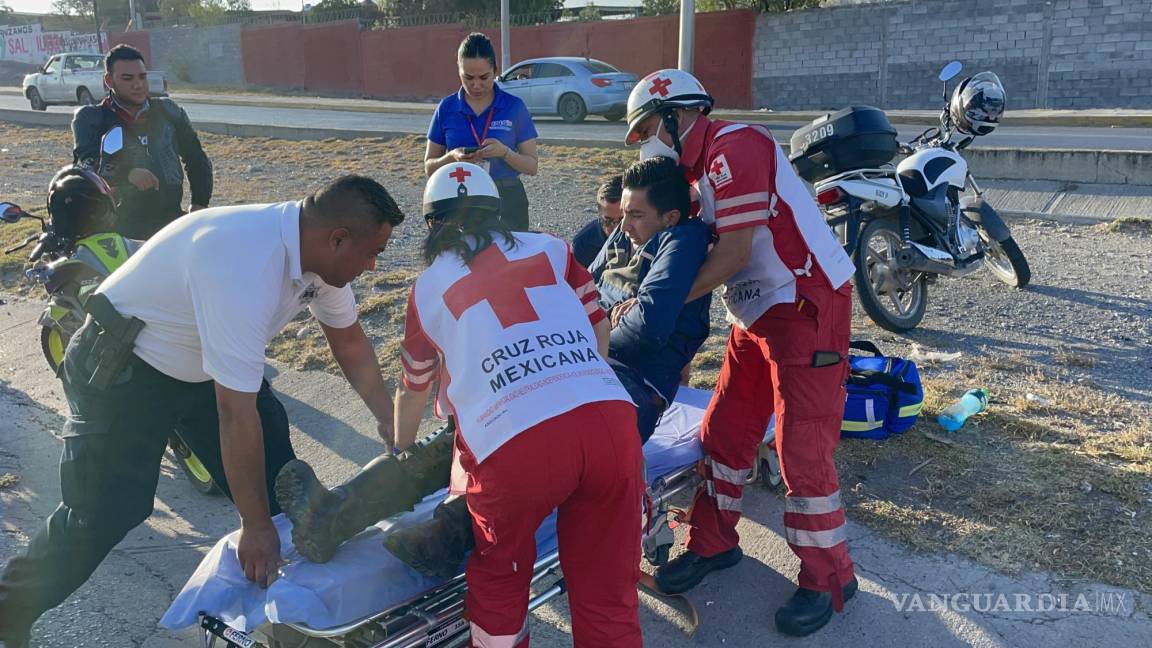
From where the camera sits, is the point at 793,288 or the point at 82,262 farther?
the point at 82,262

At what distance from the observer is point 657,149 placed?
3.42m

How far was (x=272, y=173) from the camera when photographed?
1273cm

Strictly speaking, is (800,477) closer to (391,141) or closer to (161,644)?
(161,644)

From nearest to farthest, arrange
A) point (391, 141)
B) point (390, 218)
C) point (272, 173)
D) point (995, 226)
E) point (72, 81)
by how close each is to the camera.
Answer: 1. point (390, 218)
2. point (995, 226)
3. point (272, 173)
4. point (391, 141)
5. point (72, 81)

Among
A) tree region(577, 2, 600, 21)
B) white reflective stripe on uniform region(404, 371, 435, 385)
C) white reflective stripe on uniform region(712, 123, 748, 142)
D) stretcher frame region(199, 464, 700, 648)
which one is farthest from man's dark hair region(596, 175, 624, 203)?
tree region(577, 2, 600, 21)

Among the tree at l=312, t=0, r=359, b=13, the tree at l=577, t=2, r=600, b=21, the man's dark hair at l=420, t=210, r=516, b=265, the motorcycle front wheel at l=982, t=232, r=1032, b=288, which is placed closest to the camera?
the man's dark hair at l=420, t=210, r=516, b=265

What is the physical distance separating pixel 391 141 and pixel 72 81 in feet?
51.3

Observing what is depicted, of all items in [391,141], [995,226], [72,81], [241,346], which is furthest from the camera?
[72,81]

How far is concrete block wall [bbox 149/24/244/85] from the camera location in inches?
1580

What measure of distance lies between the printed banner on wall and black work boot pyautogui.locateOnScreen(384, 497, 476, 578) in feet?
166

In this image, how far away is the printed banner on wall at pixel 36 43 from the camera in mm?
45625

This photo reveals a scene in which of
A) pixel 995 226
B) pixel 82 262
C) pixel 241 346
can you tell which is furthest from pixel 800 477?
pixel 995 226

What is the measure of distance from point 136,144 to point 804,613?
4.53m

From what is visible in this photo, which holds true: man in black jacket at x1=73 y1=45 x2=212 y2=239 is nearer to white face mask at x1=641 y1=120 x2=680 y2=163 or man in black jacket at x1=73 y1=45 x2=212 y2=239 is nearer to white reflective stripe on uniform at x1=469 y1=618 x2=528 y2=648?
white face mask at x1=641 y1=120 x2=680 y2=163
